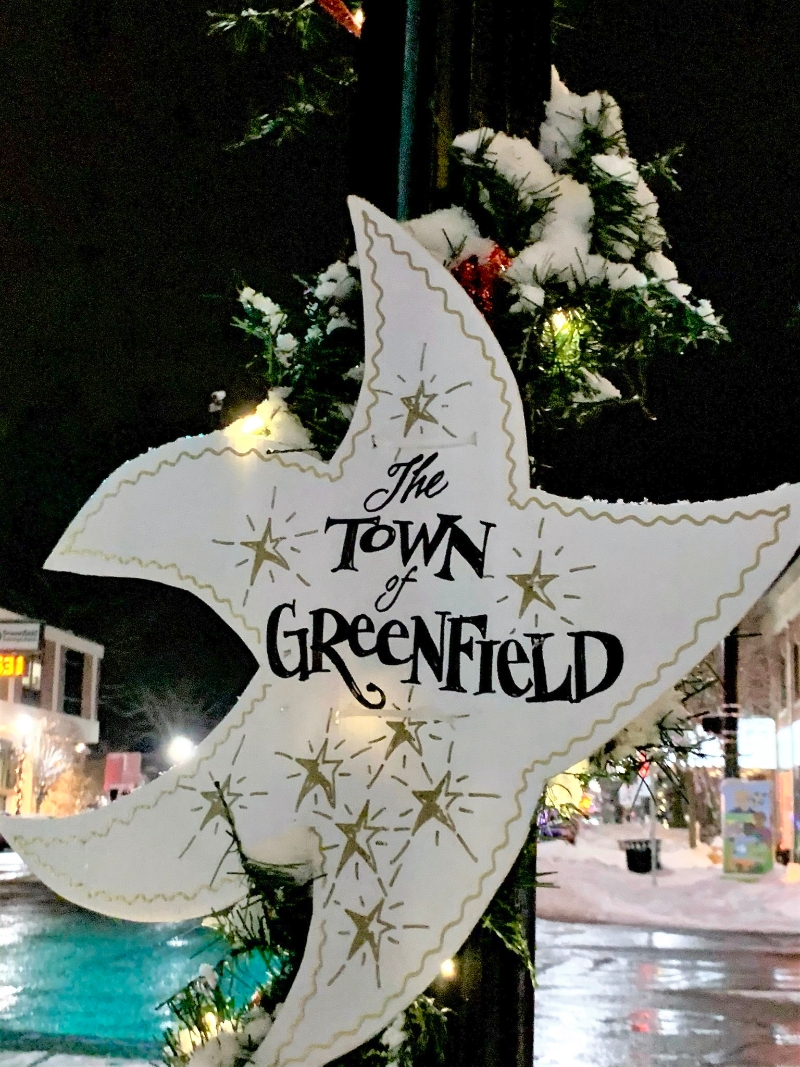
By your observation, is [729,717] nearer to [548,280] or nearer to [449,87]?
[548,280]

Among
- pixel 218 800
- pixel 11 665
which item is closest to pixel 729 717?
pixel 218 800

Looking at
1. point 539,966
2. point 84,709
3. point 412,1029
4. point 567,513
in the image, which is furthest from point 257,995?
point 84,709

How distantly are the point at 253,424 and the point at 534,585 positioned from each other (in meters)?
0.72

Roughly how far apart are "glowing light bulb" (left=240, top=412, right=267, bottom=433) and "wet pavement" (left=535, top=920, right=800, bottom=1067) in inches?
240

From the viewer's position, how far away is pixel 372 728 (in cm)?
170

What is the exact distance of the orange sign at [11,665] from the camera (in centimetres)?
Result: 2479

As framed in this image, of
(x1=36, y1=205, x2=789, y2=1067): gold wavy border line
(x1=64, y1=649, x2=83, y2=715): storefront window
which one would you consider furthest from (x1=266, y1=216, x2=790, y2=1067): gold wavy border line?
(x1=64, y1=649, x2=83, y2=715): storefront window

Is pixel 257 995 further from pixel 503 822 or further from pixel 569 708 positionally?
pixel 569 708

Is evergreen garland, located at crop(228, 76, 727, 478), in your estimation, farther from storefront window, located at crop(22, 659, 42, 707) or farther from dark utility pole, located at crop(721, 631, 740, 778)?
storefront window, located at crop(22, 659, 42, 707)

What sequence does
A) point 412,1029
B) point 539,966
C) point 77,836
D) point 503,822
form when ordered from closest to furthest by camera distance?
point 503,822
point 412,1029
point 77,836
point 539,966

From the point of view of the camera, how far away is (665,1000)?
9.18 meters

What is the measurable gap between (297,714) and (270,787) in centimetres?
13

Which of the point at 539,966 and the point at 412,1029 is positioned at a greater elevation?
the point at 412,1029

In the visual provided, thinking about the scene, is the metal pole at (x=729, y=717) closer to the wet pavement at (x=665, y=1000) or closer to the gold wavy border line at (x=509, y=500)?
the gold wavy border line at (x=509, y=500)
